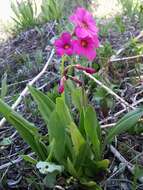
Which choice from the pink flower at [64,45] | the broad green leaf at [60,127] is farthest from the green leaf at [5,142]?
the pink flower at [64,45]

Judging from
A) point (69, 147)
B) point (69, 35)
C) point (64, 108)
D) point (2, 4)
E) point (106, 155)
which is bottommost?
point (106, 155)

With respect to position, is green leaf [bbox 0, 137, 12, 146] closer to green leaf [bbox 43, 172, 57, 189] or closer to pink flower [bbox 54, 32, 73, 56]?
green leaf [bbox 43, 172, 57, 189]

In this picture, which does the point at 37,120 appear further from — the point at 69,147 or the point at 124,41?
the point at 124,41

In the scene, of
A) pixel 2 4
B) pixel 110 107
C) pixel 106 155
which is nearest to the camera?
pixel 106 155

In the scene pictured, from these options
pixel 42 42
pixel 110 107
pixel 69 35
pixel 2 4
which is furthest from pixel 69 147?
pixel 2 4

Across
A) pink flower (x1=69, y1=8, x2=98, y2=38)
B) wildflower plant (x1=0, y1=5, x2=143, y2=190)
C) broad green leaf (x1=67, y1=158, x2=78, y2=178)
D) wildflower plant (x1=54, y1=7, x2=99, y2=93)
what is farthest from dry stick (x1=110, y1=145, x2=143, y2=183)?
pink flower (x1=69, y1=8, x2=98, y2=38)

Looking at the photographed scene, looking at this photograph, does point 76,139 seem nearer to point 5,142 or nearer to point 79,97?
point 79,97
